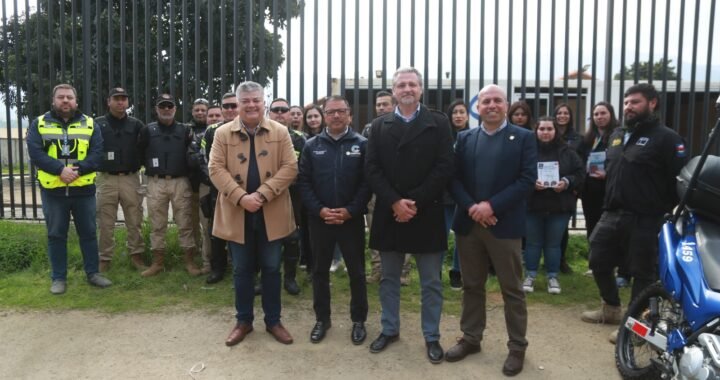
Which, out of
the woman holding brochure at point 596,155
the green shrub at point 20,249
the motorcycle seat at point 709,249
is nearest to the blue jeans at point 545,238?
the woman holding brochure at point 596,155

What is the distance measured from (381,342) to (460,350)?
1.79ft

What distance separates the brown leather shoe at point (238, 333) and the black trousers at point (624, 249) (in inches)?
105

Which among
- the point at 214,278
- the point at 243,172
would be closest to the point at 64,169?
the point at 214,278

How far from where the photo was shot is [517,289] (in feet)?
11.2

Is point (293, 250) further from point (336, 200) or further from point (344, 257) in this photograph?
point (336, 200)

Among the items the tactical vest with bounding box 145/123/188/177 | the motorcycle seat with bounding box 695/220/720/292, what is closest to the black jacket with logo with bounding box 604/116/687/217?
the motorcycle seat with bounding box 695/220/720/292

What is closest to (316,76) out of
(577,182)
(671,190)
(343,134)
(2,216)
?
(343,134)

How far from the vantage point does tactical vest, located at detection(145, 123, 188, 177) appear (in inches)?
209

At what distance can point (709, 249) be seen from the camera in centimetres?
279

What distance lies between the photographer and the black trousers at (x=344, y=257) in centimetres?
387

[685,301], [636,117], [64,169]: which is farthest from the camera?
[64,169]

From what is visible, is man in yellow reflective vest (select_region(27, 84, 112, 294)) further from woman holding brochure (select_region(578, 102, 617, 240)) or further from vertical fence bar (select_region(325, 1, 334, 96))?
woman holding brochure (select_region(578, 102, 617, 240))

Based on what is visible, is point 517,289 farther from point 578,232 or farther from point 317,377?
point 578,232

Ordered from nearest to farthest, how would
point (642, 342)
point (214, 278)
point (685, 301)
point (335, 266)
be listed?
point (685, 301), point (642, 342), point (214, 278), point (335, 266)
